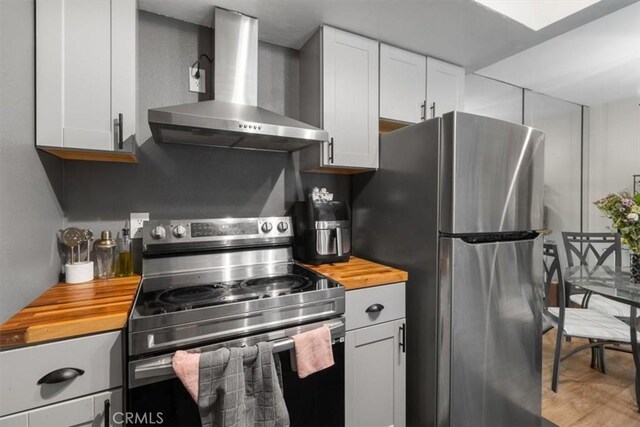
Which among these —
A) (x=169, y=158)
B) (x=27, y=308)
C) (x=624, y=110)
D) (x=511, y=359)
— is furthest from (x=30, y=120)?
(x=624, y=110)

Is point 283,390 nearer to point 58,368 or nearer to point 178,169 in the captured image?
point 58,368

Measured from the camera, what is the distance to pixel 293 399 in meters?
1.19

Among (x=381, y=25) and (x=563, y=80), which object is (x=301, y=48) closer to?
(x=381, y=25)

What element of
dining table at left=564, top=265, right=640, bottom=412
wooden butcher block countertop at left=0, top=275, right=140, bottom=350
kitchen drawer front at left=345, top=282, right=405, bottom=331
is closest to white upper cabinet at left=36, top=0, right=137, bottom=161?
wooden butcher block countertop at left=0, top=275, right=140, bottom=350

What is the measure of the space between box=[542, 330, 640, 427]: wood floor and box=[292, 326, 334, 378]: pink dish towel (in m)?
1.62

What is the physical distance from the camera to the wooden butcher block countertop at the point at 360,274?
1408mm

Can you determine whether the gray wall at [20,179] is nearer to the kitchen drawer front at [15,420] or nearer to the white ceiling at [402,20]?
the kitchen drawer front at [15,420]

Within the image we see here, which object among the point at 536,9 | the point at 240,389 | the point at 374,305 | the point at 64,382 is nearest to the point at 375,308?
the point at 374,305

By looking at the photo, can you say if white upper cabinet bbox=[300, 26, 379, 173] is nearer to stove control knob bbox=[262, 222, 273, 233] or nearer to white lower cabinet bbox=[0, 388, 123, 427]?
stove control knob bbox=[262, 222, 273, 233]

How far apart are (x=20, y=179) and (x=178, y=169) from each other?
69cm

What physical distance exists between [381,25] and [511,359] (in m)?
2.02

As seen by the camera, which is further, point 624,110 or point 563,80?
point 624,110

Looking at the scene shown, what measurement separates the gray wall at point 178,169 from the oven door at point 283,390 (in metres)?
0.86

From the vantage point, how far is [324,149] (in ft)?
5.57
